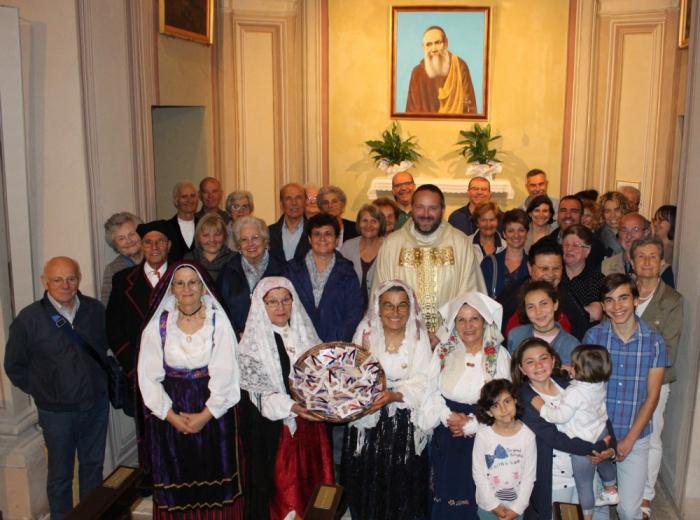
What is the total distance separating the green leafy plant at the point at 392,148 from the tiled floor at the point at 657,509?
629 centimetres

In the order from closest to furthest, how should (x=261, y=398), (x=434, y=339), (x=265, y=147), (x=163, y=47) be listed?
(x=261, y=398) → (x=434, y=339) → (x=163, y=47) → (x=265, y=147)

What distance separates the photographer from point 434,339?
176 inches

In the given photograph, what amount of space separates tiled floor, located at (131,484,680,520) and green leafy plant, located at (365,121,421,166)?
6291 millimetres

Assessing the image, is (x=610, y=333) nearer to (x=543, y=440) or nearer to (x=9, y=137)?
(x=543, y=440)

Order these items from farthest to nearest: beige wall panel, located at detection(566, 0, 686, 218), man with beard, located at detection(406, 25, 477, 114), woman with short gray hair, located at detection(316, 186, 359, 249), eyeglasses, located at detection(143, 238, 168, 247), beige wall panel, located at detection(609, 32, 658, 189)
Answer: man with beard, located at detection(406, 25, 477, 114) < beige wall panel, located at detection(609, 32, 658, 189) < beige wall panel, located at detection(566, 0, 686, 218) < woman with short gray hair, located at detection(316, 186, 359, 249) < eyeglasses, located at detection(143, 238, 168, 247)

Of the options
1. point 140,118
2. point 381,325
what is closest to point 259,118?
point 140,118

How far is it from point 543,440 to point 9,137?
12.0ft

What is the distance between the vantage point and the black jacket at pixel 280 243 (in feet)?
19.2

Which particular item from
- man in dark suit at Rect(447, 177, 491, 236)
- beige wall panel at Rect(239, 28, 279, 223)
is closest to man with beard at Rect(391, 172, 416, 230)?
man in dark suit at Rect(447, 177, 491, 236)

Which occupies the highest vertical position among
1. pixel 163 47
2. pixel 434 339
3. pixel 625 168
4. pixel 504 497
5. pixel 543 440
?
pixel 163 47

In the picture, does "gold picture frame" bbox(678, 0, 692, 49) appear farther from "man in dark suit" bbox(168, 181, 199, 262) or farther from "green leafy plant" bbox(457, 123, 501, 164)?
"man in dark suit" bbox(168, 181, 199, 262)

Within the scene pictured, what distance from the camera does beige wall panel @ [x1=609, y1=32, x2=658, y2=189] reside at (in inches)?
369

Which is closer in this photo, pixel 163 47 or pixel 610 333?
pixel 610 333

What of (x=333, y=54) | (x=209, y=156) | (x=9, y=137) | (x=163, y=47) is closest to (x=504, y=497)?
(x=9, y=137)
